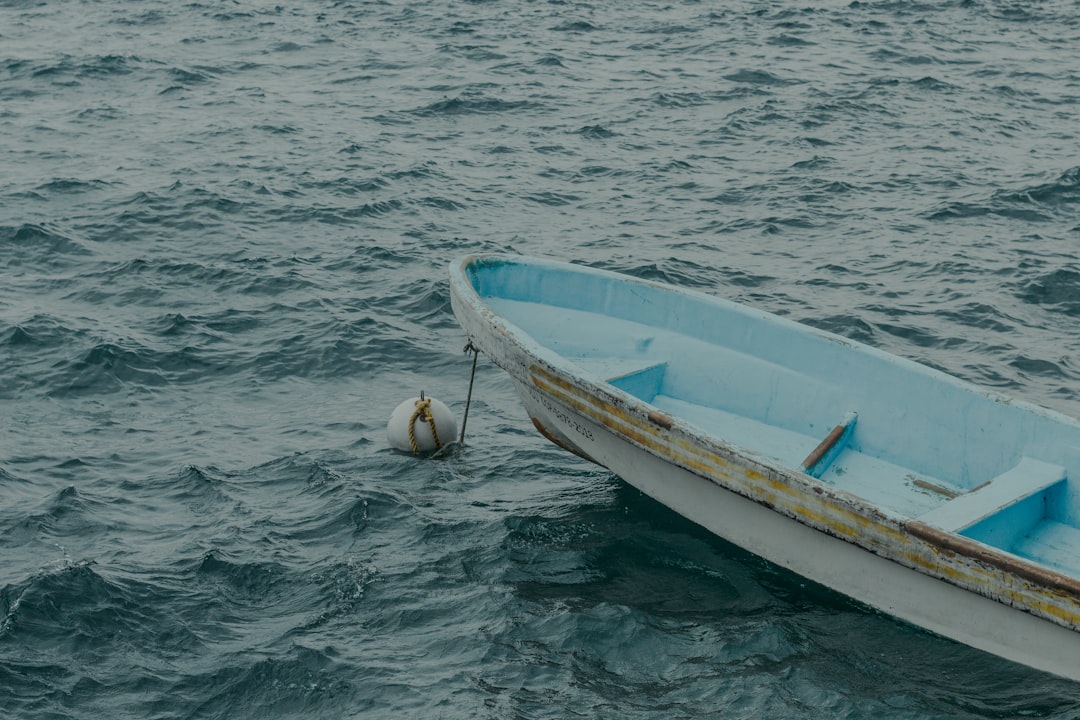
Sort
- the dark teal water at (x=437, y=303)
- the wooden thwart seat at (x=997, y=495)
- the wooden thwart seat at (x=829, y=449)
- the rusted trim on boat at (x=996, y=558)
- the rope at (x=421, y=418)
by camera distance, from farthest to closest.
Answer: the rope at (x=421, y=418)
the wooden thwart seat at (x=829, y=449)
the dark teal water at (x=437, y=303)
the wooden thwart seat at (x=997, y=495)
the rusted trim on boat at (x=996, y=558)

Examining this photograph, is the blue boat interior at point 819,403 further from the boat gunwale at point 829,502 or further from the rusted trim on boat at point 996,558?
the rusted trim on boat at point 996,558

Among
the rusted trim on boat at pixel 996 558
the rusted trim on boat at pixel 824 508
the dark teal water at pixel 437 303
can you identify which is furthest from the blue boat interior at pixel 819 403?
the dark teal water at pixel 437 303

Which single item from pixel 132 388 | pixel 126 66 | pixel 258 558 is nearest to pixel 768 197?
pixel 132 388

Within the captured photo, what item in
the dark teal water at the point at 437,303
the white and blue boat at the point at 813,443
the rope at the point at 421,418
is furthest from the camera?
the rope at the point at 421,418

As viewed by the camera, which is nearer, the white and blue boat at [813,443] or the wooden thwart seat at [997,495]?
the white and blue boat at [813,443]

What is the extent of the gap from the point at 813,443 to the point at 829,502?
2138 millimetres

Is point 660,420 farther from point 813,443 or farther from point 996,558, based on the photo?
point 996,558

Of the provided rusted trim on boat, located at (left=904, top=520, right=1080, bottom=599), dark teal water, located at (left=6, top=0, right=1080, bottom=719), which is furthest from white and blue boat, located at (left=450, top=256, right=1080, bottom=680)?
dark teal water, located at (left=6, top=0, right=1080, bottom=719)

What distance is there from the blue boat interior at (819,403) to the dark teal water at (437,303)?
101 cm

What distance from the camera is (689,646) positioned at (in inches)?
354

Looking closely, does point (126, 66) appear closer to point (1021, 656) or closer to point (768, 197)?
point (768, 197)

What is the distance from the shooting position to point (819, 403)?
35.4 ft

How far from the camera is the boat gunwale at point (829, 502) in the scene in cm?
784

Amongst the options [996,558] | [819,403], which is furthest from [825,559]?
[819,403]
